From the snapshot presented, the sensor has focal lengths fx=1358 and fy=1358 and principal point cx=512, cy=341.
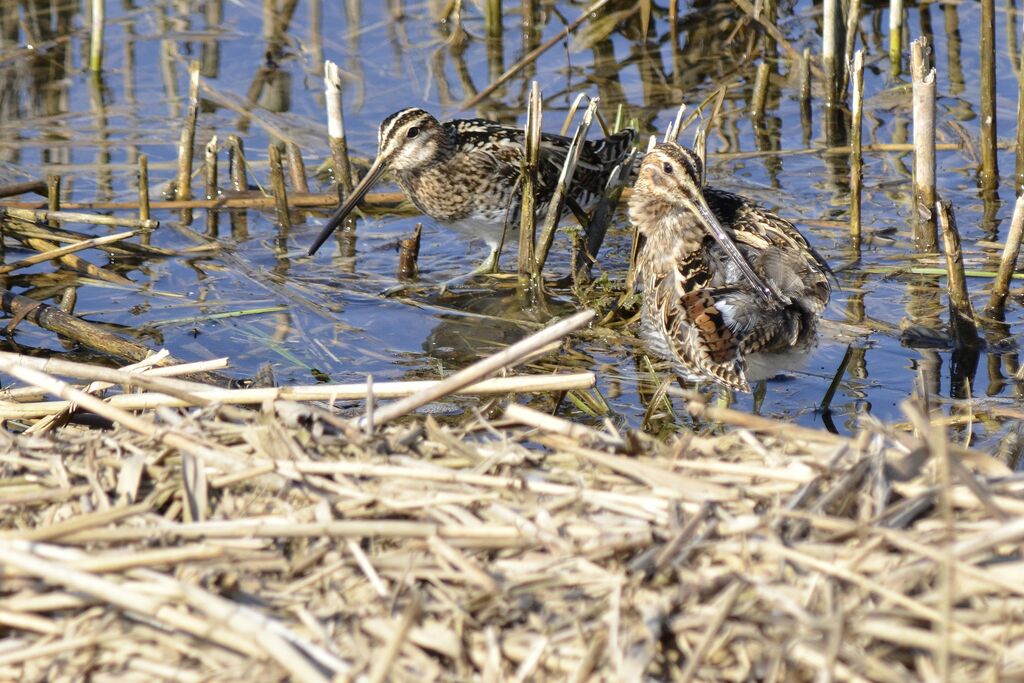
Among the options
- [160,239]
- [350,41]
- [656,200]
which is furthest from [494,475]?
[350,41]

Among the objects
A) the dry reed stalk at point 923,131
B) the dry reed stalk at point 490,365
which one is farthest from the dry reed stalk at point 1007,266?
the dry reed stalk at point 490,365

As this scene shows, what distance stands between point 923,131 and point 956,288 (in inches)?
28.4

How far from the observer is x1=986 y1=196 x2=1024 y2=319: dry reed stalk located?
5.30 m

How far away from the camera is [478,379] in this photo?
343 cm

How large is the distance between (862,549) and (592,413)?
7.22 feet

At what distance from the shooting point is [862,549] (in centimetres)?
289

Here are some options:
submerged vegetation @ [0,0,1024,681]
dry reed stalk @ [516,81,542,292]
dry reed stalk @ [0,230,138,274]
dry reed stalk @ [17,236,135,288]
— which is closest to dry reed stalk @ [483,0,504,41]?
submerged vegetation @ [0,0,1024,681]

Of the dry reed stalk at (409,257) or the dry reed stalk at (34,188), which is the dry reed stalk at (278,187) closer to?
the dry reed stalk at (409,257)

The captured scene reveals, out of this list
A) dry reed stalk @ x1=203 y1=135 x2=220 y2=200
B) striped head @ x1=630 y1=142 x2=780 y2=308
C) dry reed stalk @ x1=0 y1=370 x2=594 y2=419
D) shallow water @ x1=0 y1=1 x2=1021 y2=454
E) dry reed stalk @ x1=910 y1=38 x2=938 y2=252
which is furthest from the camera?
dry reed stalk @ x1=203 y1=135 x2=220 y2=200

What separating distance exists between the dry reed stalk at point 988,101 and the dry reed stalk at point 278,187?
11.5ft

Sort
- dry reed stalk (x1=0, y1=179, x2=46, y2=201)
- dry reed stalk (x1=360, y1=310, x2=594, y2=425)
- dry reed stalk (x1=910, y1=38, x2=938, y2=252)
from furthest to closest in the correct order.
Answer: dry reed stalk (x1=0, y1=179, x2=46, y2=201)
dry reed stalk (x1=910, y1=38, x2=938, y2=252)
dry reed stalk (x1=360, y1=310, x2=594, y2=425)

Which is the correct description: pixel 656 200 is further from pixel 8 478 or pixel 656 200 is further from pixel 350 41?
pixel 350 41

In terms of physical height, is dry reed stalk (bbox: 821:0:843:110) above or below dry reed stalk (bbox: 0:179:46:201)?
above

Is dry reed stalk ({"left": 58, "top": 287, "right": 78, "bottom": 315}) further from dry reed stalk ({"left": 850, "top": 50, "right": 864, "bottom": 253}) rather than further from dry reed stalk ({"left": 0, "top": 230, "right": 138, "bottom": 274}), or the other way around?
dry reed stalk ({"left": 850, "top": 50, "right": 864, "bottom": 253})
